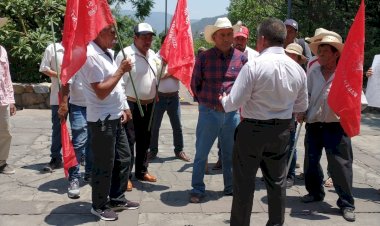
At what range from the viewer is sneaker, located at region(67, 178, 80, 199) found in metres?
4.94

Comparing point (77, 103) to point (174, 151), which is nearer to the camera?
point (77, 103)

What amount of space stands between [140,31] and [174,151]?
2369 millimetres

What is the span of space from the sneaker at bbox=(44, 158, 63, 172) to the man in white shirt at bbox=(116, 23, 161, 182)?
43.9 inches

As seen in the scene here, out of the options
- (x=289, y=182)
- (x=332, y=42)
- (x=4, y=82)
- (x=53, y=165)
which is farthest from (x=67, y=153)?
(x=332, y=42)

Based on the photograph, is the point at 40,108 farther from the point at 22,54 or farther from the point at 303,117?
the point at 303,117

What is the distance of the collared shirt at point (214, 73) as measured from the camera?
16.0ft

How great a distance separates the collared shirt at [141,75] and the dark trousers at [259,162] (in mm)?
1761

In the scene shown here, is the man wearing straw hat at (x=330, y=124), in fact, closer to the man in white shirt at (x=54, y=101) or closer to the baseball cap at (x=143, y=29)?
the baseball cap at (x=143, y=29)

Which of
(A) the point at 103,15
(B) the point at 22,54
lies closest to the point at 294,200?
(A) the point at 103,15

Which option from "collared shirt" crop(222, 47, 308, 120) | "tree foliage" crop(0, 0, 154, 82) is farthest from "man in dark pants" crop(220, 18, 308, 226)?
"tree foliage" crop(0, 0, 154, 82)

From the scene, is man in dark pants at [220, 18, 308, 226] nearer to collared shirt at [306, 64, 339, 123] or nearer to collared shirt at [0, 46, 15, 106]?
collared shirt at [306, 64, 339, 123]

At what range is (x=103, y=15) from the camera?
417 centimetres

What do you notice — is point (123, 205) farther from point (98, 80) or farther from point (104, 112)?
point (98, 80)

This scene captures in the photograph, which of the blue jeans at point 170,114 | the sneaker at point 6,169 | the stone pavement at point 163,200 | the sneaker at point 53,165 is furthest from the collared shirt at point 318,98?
the sneaker at point 6,169
